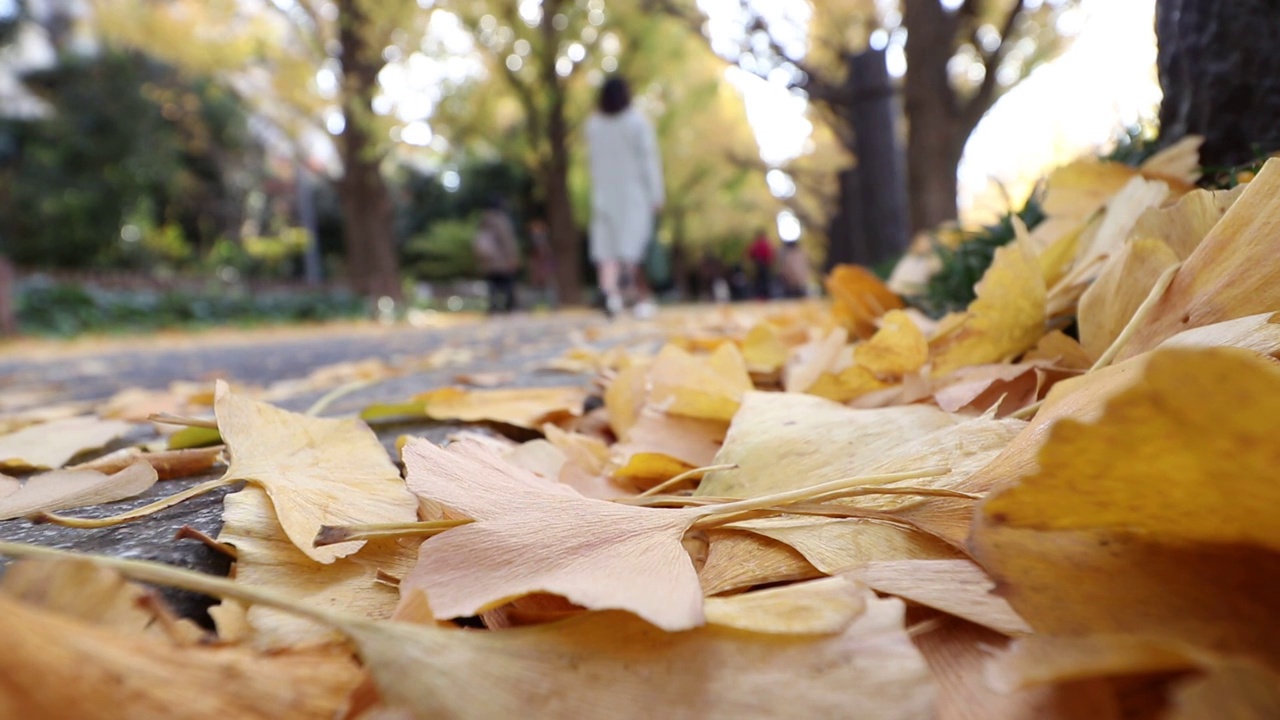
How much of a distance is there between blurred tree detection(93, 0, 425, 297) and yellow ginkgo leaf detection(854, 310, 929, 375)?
11475mm

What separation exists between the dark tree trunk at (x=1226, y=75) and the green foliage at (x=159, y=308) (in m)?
10.6

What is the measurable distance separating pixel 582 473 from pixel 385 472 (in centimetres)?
17

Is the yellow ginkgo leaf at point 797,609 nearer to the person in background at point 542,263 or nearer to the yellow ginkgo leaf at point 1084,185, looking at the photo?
the yellow ginkgo leaf at point 1084,185

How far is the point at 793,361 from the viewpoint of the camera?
1203 mm

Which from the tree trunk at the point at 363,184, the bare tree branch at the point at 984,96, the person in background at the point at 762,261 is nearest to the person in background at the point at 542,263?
the tree trunk at the point at 363,184

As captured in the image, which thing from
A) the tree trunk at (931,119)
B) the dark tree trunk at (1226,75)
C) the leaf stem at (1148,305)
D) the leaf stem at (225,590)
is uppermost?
the tree trunk at (931,119)

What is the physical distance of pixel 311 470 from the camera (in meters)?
0.59

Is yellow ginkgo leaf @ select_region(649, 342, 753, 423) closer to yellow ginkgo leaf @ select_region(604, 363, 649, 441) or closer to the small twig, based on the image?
yellow ginkgo leaf @ select_region(604, 363, 649, 441)

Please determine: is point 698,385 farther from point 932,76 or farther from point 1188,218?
point 932,76

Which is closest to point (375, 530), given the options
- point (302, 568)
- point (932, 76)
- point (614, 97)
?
point (302, 568)

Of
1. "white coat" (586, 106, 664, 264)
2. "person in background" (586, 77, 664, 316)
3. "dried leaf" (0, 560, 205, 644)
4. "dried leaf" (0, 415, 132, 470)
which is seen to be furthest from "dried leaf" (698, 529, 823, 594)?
"white coat" (586, 106, 664, 264)

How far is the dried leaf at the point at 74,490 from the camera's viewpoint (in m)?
0.57

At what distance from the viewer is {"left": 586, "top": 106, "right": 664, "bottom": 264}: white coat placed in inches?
279

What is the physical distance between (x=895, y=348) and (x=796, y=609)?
0.48m
